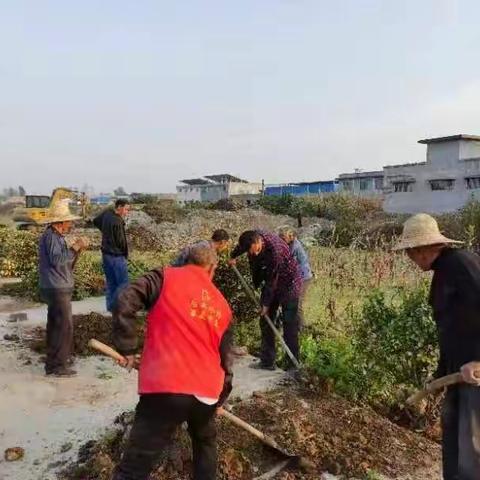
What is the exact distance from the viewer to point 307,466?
3.84 meters

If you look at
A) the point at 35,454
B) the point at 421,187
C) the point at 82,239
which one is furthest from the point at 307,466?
the point at 421,187

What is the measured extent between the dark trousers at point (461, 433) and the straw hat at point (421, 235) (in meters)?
0.80

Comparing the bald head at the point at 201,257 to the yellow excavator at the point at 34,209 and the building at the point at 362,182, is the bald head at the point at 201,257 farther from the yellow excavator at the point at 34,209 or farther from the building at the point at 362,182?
the building at the point at 362,182

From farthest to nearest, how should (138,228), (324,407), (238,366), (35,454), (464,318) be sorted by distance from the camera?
1. (138,228)
2. (238,366)
3. (324,407)
4. (35,454)
5. (464,318)

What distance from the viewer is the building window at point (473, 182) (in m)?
29.1

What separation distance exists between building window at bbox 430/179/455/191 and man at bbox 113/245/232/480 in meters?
30.2

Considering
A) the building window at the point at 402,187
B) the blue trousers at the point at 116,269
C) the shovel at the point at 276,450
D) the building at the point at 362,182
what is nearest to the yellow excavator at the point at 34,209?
the blue trousers at the point at 116,269

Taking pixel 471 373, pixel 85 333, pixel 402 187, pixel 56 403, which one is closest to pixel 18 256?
pixel 85 333

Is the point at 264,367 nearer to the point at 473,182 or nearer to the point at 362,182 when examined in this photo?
the point at 473,182

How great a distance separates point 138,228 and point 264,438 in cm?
1595

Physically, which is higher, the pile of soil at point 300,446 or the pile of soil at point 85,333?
the pile of soil at point 85,333

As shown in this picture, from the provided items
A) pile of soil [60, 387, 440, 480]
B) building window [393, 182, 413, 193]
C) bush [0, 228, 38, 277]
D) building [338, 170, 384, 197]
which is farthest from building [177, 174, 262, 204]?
pile of soil [60, 387, 440, 480]

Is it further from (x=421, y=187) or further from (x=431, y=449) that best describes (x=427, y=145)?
(x=431, y=449)

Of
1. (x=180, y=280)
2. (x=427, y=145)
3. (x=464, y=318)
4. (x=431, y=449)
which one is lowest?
(x=431, y=449)
